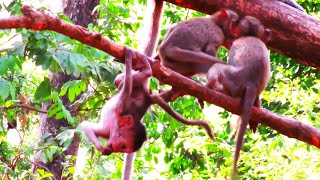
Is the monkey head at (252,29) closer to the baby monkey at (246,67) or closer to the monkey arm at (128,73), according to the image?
the baby monkey at (246,67)

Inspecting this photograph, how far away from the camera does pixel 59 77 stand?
6.58m

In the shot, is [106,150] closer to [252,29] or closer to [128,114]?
[128,114]

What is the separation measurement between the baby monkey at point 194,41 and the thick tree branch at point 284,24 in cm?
10

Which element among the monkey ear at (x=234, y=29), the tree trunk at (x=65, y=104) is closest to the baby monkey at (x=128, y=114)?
the monkey ear at (x=234, y=29)

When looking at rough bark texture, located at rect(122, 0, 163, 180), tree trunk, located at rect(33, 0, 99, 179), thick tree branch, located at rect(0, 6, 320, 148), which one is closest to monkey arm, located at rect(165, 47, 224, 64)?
rough bark texture, located at rect(122, 0, 163, 180)

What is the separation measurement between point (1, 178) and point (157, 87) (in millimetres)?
1577

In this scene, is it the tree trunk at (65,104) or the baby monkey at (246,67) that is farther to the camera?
the tree trunk at (65,104)

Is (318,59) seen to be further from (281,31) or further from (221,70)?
(221,70)

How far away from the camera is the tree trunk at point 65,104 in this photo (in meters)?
6.51

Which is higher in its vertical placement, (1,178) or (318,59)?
(318,59)

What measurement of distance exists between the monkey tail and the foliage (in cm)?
106

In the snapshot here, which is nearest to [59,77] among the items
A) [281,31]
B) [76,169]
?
[76,169]

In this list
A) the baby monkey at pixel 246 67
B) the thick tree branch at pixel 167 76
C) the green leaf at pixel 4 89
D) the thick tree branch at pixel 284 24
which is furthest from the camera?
the thick tree branch at pixel 284 24

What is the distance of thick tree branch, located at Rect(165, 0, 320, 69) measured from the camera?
14.5ft
